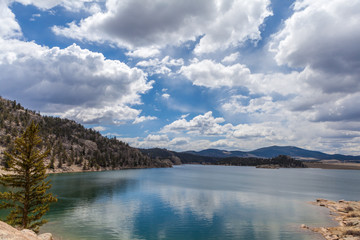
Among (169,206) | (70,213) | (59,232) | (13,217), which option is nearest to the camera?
(13,217)

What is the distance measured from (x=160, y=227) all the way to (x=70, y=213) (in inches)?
1019

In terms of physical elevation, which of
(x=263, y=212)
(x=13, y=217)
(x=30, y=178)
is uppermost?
(x=30, y=178)

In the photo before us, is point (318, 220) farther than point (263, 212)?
No

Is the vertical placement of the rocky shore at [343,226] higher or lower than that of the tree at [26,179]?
lower

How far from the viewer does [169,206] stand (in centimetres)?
6956

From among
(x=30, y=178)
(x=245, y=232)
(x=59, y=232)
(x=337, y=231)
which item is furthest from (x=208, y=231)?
(x=30, y=178)

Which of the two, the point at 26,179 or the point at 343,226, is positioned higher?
the point at 26,179

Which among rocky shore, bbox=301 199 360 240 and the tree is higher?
the tree

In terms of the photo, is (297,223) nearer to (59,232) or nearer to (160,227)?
(160,227)

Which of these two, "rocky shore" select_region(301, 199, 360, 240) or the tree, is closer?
the tree

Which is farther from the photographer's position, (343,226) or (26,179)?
(343,226)

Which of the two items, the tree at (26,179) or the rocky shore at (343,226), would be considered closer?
the tree at (26,179)

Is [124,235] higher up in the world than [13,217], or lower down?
lower down

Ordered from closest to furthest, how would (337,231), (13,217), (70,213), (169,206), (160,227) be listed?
(13,217)
(337,231)
(160,227)
(70,213)
(169,206)
